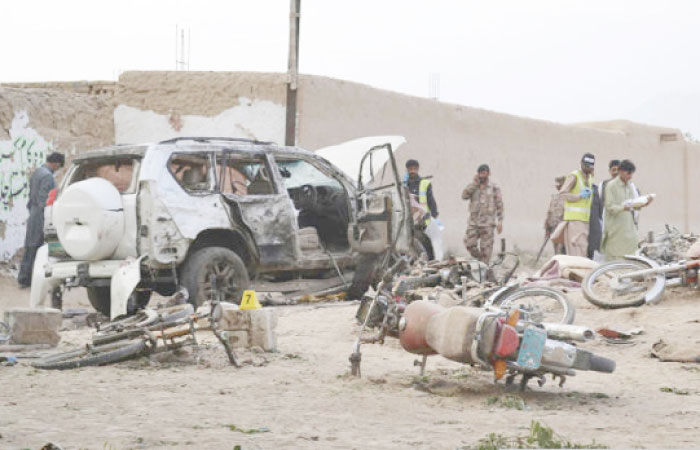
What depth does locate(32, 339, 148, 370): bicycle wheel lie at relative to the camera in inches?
267

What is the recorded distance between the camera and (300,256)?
10.7 m

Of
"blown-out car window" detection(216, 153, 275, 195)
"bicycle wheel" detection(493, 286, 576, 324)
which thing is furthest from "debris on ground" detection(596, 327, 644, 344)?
"blown-out car window" detection(216, 153, 275, 195)

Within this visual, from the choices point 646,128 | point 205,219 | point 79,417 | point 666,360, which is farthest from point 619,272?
point 646,128

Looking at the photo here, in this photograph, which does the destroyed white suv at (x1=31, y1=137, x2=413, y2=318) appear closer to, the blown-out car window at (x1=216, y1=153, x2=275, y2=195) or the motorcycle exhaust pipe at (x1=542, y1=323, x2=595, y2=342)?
the blown-out car window at (x1=216, y1=153, x2=275, y2=195)

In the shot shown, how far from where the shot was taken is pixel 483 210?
14.3m

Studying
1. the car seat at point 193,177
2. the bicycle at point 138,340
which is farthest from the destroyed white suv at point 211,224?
the bicycle at point 138,340

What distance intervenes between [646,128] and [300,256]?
1681 centimetres

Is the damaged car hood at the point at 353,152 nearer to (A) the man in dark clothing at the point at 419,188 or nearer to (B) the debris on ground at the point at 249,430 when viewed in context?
(A) the man in dark clothing at the point at 419,188

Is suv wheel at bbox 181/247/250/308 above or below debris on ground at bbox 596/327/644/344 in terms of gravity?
above

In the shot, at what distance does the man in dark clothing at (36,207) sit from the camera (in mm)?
12711

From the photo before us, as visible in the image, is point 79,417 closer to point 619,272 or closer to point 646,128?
point 619,272

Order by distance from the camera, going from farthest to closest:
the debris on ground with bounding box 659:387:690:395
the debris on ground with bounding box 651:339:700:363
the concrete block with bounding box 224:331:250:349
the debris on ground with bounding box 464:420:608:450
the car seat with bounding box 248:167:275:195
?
1. the car seat with bounding box 248:167:275:195
2. the concrete block with bounding box 224:331:250:349
3. the debris on ground with bounding box 651:339:700:363
4. the debris on ground with bounding box 659:387:690:395
5. the debris on ground with bounding box 464:420:608:450

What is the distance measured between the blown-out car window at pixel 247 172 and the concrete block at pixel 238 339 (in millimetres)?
2752

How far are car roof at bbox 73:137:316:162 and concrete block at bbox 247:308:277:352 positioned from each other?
266cm
